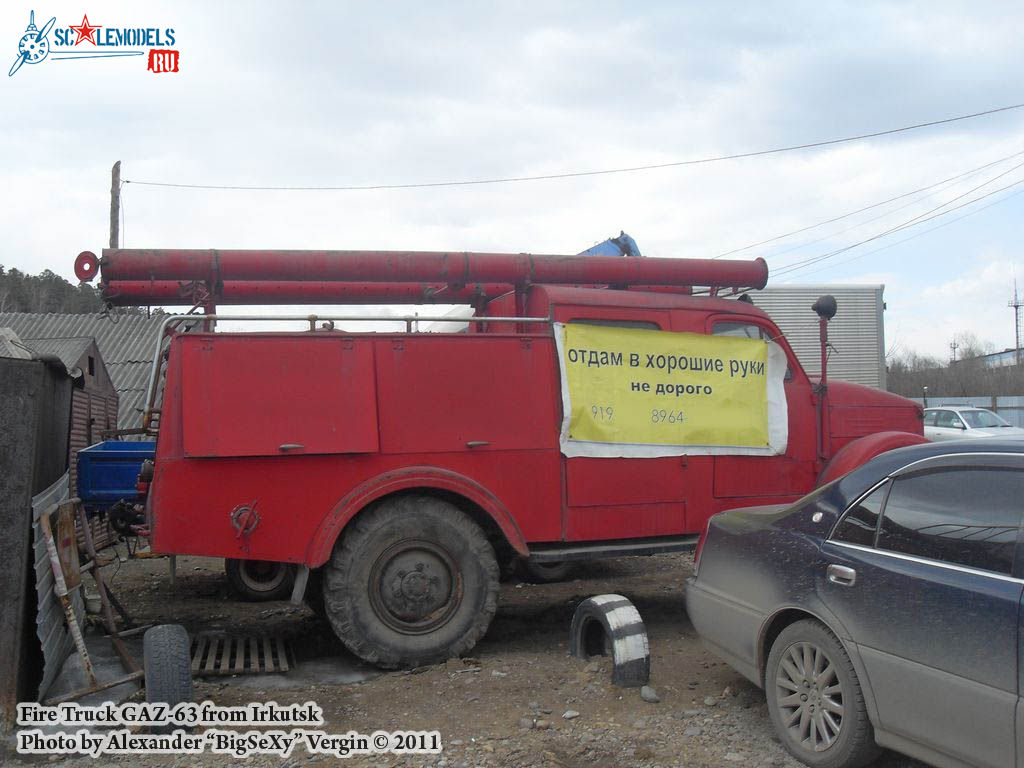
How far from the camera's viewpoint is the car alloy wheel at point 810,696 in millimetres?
3830

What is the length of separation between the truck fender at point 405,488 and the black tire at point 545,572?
2.60 m

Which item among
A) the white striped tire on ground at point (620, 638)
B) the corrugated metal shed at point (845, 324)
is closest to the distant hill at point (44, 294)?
the corrugated metal shed at point (845, 324)

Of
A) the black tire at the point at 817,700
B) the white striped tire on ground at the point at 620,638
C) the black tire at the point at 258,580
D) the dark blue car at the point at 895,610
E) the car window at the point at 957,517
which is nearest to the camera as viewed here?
the dark blue car at the point at 895,610

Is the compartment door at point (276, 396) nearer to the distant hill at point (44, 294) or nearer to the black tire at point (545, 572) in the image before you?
the black tire at point (545, 572)

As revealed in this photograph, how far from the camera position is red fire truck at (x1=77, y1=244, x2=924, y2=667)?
5477 mm

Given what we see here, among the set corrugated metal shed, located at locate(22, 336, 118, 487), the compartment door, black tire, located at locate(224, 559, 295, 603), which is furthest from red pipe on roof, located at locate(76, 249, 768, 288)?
corrugated metal shed, located at locate(22, 336, 118, 487)

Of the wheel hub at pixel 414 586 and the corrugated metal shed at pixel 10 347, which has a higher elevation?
the corrugated metal shed at pixel 10 347

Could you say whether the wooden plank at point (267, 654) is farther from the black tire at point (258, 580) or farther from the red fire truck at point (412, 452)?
the black tire at point (258, 580)

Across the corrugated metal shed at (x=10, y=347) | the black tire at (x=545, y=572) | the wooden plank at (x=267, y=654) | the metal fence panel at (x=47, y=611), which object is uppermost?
the corrugated metal shed at (x=10, y=347)

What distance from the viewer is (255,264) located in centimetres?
618

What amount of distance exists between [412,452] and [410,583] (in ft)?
2.88

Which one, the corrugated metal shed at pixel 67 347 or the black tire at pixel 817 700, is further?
the corrugated metal shed at pixel 67 347

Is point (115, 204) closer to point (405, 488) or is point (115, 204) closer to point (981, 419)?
point (405, 488)

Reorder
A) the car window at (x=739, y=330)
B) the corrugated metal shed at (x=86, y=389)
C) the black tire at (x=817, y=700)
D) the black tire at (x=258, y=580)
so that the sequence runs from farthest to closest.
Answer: the corrugated metal shed at (x=86, y=389) → the black tire at (x=258, y=580) → the car window at (x=739, y=330) → the black tire at (x=817, y=700)
